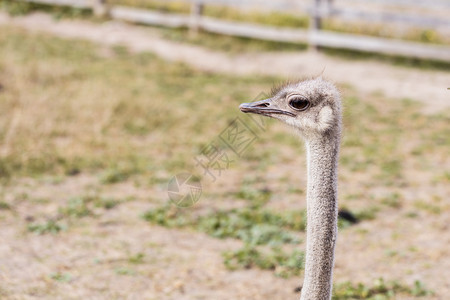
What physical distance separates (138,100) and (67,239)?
3.55m

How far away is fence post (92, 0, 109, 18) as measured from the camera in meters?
13.8

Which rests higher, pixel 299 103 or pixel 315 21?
pixel 315 21

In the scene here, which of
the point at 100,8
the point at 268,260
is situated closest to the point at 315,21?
the point at 100,8

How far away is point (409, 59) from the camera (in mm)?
11016


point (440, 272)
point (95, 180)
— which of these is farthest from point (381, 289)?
point (95, 180)

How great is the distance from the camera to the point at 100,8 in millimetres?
13883

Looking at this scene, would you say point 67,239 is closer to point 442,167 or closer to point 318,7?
point 442,167

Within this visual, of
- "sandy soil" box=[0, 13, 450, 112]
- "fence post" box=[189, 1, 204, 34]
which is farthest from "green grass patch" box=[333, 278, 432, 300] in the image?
"fence post" box=[189, 1, 204, 34]

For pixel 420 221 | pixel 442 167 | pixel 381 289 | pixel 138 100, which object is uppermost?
pixel 138 100

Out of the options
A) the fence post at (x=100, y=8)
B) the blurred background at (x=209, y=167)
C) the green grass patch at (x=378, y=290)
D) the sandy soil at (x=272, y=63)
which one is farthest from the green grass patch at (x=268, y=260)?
the fence post at (x=100, y=8)

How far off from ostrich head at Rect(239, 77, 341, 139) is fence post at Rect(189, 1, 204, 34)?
33.5 ft

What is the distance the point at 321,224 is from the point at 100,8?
476 inches

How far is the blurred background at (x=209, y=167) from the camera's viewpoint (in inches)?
166

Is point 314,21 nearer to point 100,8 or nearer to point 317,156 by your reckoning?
point 100,8
